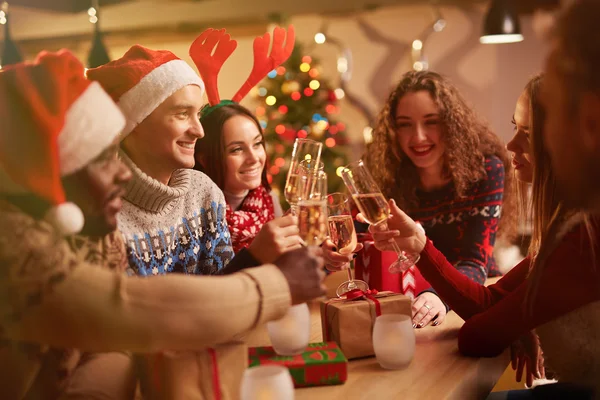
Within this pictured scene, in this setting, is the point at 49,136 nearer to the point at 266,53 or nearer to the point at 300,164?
the point at 300,164

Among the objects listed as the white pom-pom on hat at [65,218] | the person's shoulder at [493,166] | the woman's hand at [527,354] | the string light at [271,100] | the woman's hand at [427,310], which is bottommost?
the woman's hand at [527,354]

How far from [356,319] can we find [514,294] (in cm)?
33

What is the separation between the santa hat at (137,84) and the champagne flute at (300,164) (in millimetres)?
320

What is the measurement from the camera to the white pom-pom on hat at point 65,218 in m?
0.81

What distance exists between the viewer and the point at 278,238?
1.24 meters

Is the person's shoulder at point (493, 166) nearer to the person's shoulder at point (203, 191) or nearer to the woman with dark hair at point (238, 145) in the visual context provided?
the woman with dark hair at point (238, 145)

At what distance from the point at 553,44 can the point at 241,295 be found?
583 millimetres

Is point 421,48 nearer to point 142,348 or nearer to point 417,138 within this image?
point 417,138

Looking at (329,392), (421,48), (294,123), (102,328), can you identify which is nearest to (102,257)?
(102,328)

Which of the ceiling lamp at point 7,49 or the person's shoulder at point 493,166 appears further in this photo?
the person's shoulder at point 493,166

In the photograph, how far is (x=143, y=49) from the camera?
4.71 feet

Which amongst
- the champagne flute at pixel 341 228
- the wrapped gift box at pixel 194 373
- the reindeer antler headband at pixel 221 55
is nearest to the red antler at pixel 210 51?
the reindeer antler headband at pixel 221 55

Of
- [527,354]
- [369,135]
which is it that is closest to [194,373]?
[527,354]

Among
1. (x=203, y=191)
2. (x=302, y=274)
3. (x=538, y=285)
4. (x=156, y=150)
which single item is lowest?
(x=538, y=285)
